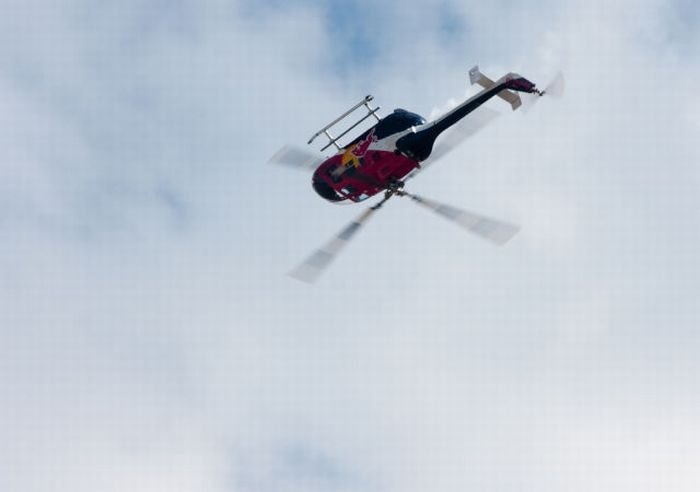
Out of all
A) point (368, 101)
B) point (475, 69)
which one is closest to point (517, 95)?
point (475, 69)

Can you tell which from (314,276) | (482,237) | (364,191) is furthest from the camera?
(364,191)

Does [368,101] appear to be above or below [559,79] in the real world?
above

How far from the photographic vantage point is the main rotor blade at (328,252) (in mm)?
64375

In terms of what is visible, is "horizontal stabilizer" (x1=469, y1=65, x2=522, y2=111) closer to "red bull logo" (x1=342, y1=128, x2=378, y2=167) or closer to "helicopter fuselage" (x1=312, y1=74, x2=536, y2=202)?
"helicopter fuselage" (x1=312, y1=74, x2=536, y2=202)

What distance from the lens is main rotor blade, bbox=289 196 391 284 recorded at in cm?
6438

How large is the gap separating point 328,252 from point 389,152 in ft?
24.9

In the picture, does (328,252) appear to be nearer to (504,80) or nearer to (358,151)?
(358,151)

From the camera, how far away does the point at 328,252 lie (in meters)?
65.9

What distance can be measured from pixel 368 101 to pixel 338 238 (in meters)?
9.40

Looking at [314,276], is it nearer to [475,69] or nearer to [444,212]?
[444,212]

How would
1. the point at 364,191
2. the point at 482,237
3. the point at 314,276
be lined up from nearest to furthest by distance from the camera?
the point at 482,237, the point at 314,276, the point at 364,191

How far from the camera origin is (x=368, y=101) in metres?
68.4

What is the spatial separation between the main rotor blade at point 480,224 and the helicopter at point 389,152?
89 millimetres

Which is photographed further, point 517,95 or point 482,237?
point 517,95
